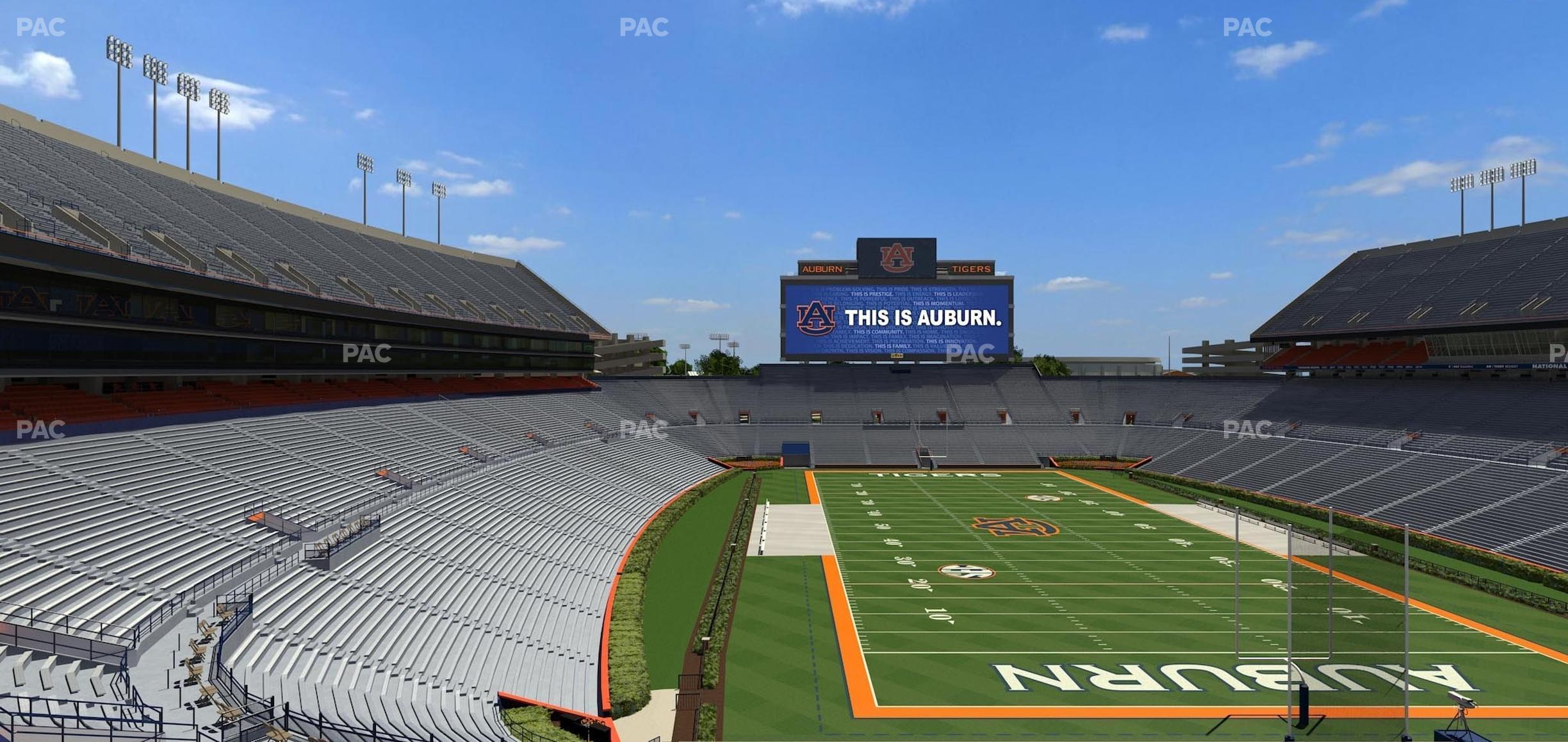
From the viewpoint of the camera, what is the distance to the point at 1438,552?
1179 inches

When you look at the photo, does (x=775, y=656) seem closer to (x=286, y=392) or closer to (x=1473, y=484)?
(x=286, y=392)

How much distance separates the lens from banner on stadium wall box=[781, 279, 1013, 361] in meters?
62.4

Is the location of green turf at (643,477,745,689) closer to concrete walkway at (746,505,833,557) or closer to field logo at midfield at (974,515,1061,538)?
concrete walkway at (746,505,833,557)

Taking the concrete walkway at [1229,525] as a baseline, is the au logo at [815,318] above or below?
above

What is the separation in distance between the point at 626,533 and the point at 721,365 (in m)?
100

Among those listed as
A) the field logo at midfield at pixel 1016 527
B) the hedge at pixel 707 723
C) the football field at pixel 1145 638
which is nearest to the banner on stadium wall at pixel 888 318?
the field logo at midfield at pixel 1016 527

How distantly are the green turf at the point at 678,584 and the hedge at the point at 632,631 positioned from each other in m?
0.31

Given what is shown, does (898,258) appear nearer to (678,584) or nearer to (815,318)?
(815,318)

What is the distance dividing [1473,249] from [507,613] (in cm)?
6325

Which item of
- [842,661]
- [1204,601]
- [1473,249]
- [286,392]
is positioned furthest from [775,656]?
[1473,249]

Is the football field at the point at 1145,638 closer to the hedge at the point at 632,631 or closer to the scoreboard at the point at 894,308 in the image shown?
the hedge at the point at 632,631

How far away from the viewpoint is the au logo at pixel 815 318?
62.5 metres

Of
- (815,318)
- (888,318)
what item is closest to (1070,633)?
(888,318)

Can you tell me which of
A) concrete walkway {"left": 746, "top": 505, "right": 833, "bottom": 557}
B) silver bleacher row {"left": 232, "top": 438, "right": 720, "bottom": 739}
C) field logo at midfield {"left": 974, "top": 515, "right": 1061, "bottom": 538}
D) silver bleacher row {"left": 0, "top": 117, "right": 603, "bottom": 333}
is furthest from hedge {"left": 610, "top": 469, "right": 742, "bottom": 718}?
silver bleacher row {"left": 0, "top": 117, "right": 603, "bottom": 333}
